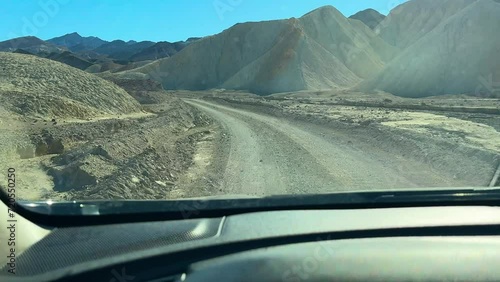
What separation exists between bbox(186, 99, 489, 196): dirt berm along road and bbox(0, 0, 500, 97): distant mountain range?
41642 mm

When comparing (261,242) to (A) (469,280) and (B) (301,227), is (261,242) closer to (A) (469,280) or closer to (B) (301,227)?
(B) (301,227)

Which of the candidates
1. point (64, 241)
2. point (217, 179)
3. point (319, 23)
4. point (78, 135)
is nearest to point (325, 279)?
point (64, 241)

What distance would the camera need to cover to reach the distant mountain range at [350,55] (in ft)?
184

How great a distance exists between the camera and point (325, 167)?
445 inches

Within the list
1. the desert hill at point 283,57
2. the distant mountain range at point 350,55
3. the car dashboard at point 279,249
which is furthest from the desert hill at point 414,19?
the car dashboard at point 279,249

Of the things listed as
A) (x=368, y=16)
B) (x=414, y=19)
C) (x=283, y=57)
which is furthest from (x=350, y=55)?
(x=368, y=16)

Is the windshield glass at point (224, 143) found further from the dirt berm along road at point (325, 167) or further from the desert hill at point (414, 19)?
the desert hill at point (414, 19)

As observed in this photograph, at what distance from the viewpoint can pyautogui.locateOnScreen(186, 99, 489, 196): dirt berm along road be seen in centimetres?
928

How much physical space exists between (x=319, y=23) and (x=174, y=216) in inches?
3804

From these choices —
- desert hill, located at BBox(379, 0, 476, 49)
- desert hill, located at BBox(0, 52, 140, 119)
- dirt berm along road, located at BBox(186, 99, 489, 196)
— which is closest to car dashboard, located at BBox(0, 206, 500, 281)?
dirt berm along road, located at BBox(186, 99, 489, 196)

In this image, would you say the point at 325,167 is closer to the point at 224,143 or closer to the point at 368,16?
the point at 224,143

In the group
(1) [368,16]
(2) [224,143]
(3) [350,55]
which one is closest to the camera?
(2) [224,143]

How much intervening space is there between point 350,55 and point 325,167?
83.0 metres

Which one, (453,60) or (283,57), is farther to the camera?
(283,57)
